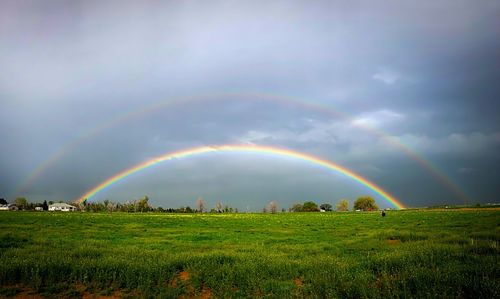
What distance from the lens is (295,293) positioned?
31.8 feet

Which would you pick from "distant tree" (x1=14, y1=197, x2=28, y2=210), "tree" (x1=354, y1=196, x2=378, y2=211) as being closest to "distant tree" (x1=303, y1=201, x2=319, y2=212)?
"tree" (x1=354, y1=196, x2=378, y2=211)

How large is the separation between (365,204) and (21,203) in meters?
206

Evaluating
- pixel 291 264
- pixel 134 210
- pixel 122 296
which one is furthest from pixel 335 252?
pixel 134 210

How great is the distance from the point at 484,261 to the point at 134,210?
18292 cm

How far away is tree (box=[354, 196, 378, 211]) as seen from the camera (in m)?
188

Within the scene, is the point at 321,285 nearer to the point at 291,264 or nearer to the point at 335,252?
the point at 291,264

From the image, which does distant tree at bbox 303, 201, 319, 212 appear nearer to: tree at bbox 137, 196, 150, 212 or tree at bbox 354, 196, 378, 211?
tree at bbox 354, 196, 378, 211

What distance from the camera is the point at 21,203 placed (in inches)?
7288

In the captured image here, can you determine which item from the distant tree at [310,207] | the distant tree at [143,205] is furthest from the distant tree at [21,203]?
the distant tree at [310,207]

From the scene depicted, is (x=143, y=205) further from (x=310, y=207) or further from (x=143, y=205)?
(x=310, y=207)

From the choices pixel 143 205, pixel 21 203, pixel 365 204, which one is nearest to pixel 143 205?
pixel 143 205

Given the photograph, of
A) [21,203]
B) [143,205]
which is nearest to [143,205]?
[143,205]

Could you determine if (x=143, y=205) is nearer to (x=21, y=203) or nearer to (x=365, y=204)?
(x=21, y=203)

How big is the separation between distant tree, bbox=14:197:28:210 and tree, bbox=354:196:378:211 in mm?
196283
